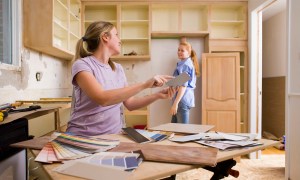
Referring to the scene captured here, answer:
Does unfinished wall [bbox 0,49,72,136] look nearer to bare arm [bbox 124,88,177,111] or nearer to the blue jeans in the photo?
bare arm [bbox 124,88,177,111]

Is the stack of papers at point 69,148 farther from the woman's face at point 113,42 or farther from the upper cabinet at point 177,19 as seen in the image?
the upper cabinet at point 177,19

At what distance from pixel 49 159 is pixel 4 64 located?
5.51 feet

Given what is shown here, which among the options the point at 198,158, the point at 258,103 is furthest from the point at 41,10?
the point at 258,103

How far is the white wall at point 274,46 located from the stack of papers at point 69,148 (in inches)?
180

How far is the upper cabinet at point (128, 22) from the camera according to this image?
405cm

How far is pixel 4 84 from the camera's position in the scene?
7.32 ft

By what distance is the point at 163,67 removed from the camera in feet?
14.5

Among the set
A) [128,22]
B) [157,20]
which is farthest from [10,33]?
[157,20]

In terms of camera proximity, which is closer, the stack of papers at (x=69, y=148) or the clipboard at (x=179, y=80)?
the stack of papers at (x=69, y=148)

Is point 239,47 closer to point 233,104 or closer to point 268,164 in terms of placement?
point 233,104

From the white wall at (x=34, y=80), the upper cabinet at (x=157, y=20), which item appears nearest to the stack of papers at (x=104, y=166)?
the white wall at (x=34, y=80)

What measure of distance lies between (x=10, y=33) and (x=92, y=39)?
133 centimetres

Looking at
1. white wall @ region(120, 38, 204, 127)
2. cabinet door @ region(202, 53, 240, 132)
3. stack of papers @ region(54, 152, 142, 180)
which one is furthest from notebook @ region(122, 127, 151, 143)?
white wall @ region(120, 38, 204, 127)

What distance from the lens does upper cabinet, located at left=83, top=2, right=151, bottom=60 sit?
4047 mm
